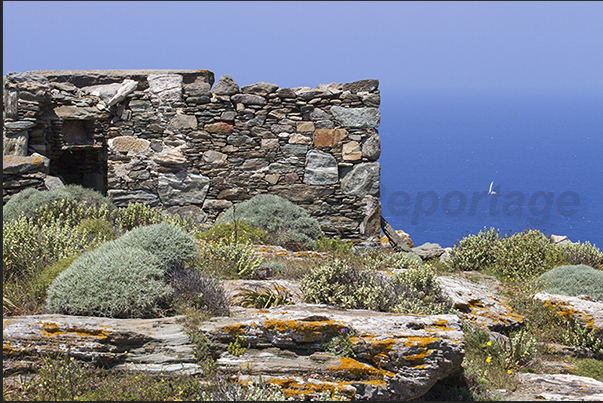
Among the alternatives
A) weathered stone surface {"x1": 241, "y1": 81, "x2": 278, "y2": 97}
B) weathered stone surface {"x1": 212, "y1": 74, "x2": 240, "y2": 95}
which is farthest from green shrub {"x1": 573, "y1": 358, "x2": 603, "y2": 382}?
weathered stone surface {"x1": 212, "y1": 74, "x2": 240, "y2": 95}

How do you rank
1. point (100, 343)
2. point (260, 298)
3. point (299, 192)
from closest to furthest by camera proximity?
point (100, 343) < point (260, 298) < point (299, 192)

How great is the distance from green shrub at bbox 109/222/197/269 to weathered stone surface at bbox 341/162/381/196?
18.0 feet

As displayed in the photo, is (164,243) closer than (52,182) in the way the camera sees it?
Yes

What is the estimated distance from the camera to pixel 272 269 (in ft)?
25.0

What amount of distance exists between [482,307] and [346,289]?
1942 millimetres

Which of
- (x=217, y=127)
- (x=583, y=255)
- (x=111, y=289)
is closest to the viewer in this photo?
(x=111, y=289)

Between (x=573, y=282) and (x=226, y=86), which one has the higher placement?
(x=226, y=86)

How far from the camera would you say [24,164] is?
10500mm

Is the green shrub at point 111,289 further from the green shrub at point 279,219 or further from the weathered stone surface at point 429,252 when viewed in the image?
the weathered stone surface at point 429,252

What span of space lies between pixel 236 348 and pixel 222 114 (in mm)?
6990

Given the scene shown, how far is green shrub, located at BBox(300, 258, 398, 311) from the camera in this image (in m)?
6.10

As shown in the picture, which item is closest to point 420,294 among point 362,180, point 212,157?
point 362,180

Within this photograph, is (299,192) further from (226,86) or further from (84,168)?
(84,168)

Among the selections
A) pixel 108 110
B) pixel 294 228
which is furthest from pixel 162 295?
pixel 108 110
